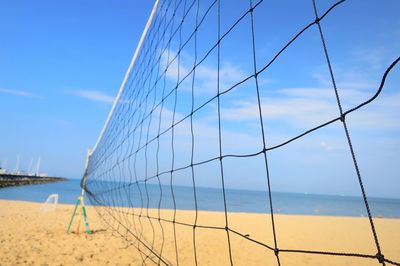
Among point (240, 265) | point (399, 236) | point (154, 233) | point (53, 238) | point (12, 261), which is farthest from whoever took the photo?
point (399, 236)

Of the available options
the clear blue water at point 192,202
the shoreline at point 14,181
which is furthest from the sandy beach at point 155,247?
the shoreline at point 14,181

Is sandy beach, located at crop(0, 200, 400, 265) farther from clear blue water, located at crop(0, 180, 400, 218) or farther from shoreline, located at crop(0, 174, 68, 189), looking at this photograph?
shoreline, located at crop(0, 174, 68, 189)

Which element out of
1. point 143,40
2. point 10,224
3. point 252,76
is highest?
point 143,40

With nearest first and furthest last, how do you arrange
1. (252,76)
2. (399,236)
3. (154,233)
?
(252,76), (154,233), (399,236)

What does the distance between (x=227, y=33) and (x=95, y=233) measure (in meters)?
5.86

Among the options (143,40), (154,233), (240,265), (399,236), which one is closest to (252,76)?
(143,40)

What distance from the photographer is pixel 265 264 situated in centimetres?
491

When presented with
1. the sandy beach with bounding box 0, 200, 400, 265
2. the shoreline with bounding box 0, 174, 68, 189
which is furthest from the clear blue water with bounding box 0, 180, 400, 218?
the shoreline with bounding box 0, 174, 68, 189

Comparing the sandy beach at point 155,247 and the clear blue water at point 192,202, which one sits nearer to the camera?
the sandy beach at point 155,247

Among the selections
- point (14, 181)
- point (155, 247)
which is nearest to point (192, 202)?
point (14, 181)

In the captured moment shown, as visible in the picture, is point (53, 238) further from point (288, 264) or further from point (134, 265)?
point (288, 264)

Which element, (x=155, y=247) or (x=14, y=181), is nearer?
(x=155, y=247)

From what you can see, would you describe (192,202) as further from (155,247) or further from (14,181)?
(155,247)

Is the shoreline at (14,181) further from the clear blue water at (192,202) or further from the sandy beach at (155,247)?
the sandy beach at (155,247)
